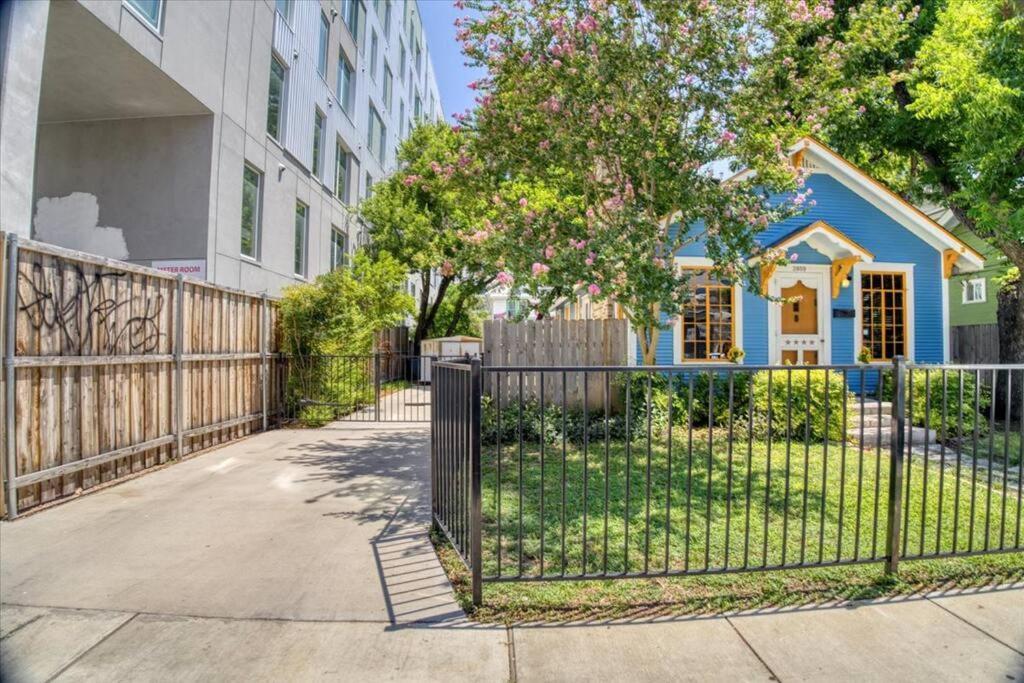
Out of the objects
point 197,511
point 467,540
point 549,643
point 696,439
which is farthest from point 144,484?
point 696,439

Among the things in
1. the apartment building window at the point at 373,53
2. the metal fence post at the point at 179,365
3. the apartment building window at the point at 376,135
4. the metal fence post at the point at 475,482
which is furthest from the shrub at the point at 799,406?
the apartment building window at the point at 373,53

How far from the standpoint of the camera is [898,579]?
3.46 m

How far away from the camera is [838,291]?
10945 mm

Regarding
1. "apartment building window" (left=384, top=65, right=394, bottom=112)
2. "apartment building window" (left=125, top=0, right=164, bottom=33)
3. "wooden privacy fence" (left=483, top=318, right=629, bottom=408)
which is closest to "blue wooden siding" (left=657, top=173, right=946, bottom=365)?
"wooden privacy fence" (left=483, top=318, right=629, bottom=408)

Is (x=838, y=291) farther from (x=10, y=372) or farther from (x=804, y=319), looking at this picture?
(x=10, y=372)

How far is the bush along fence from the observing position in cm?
324

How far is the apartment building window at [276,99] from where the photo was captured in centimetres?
1193

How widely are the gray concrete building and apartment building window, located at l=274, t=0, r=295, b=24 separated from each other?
0.07 m

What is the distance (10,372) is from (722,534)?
18.7 ft

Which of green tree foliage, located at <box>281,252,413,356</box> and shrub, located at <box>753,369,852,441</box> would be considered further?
green tree foliage, located at <box>281,252,413,356</box>

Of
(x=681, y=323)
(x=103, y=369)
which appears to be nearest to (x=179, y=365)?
(x=103, y=369)

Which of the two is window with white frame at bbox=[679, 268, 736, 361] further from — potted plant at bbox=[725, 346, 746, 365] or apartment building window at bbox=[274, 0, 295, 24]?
apartment building window at bbox=[274, 0, 295, 24]

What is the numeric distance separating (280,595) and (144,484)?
3526mm

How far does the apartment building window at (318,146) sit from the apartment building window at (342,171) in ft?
3.86
